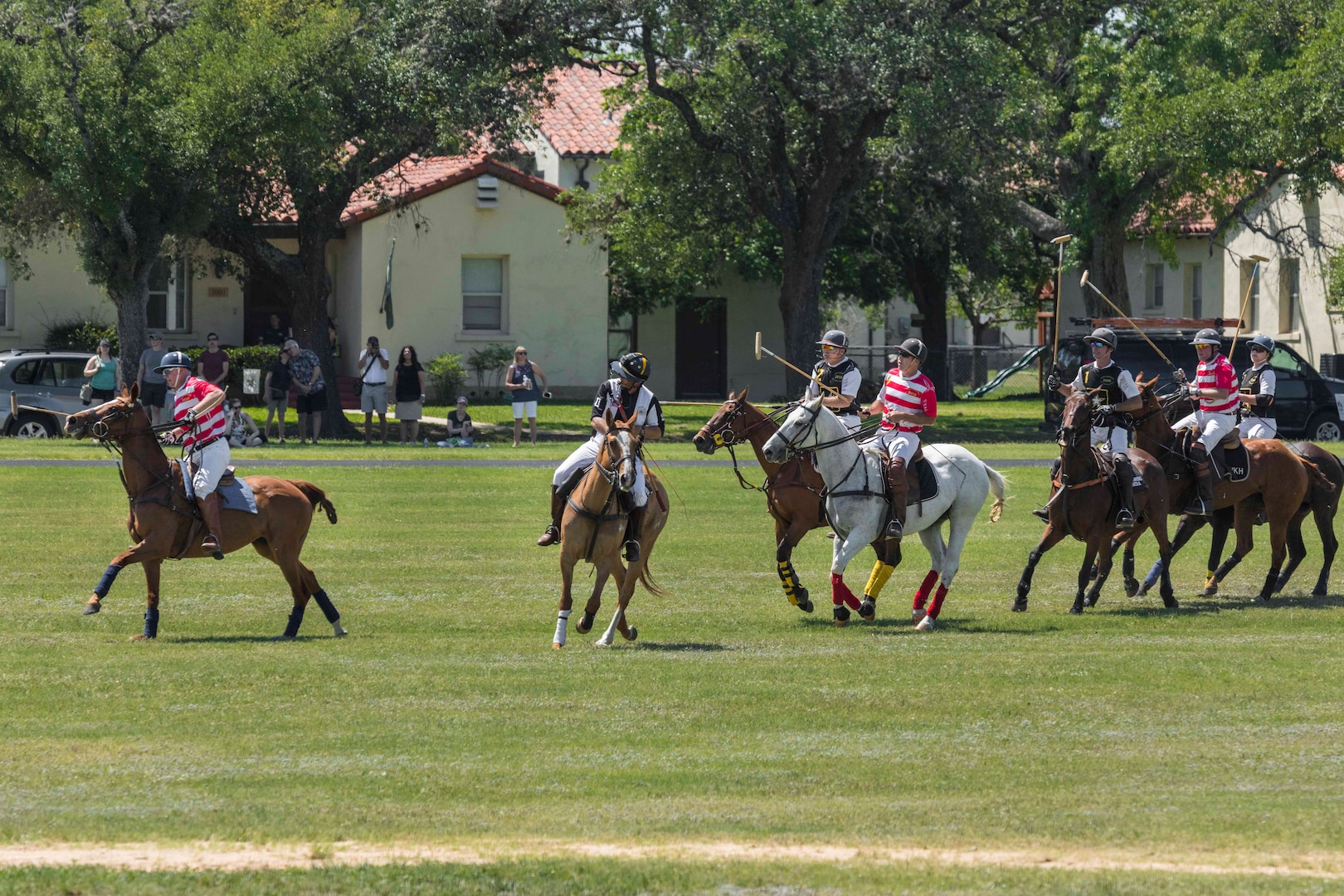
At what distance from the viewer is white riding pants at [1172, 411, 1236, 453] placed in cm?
1662

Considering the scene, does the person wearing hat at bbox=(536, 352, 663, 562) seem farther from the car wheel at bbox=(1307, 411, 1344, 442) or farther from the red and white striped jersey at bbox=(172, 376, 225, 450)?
the car wheel at bbox=(1307, 411, 1344, 442)

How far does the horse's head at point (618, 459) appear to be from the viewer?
41.1 ft

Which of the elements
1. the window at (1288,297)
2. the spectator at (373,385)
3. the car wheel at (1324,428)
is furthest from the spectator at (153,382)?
the window at (1288,297)

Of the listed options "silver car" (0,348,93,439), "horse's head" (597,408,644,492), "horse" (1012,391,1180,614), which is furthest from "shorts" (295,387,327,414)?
"horse's head" (597,408,644,492)

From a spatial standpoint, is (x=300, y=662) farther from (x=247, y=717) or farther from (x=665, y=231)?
(x=665, y=231)

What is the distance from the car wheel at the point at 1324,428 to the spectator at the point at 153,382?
22663mm

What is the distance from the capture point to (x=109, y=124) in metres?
30.6

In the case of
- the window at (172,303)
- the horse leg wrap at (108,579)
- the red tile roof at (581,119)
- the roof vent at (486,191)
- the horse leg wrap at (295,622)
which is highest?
the red tile roof at (581,119)

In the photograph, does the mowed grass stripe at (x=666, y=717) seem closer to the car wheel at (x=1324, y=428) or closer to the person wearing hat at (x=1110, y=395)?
the person wearing hat at (x=1110, y=395)

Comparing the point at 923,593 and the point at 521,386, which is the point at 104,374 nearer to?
the point at 521,386

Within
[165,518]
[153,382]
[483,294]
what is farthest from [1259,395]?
[483,294]

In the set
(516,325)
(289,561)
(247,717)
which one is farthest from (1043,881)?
(516,325)

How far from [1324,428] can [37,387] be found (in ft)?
84.1

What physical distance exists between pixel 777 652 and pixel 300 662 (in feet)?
11.0
